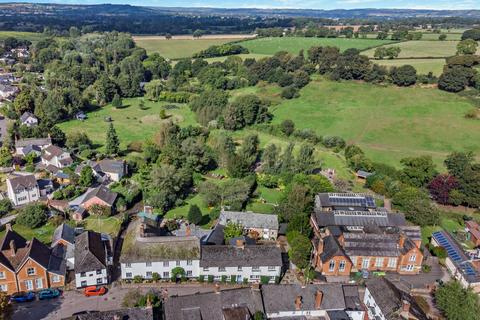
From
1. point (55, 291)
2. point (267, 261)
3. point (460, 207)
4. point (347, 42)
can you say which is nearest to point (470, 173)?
point (460, 207)

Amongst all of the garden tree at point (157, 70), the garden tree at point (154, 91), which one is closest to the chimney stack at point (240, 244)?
the garden tree at point (154, 91)

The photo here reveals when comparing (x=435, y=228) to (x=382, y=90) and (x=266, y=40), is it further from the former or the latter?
(x=266, y=40)

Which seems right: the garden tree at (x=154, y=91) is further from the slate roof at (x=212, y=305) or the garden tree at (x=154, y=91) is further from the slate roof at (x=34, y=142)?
the slate roof at (x=212, y=305)

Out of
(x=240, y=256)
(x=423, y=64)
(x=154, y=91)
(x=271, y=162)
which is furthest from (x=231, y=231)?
(x=423, y=64)

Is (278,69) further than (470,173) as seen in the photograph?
Yes

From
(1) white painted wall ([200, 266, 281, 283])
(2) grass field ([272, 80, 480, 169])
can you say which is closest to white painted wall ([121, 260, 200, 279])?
(1) white painted wall ([200, 266, 281, 283])

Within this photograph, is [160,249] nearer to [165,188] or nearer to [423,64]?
[165,188]
